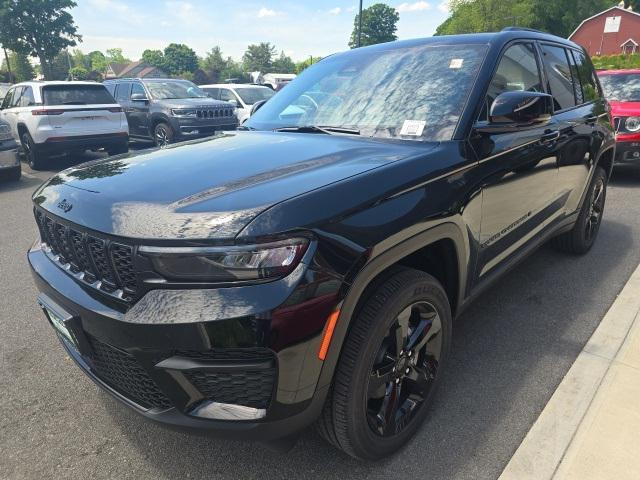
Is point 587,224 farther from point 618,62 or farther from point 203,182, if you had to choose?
point 618,62

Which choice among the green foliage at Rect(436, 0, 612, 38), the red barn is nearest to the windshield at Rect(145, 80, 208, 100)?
the green foliage at Rect(436, 0, 612, 38)

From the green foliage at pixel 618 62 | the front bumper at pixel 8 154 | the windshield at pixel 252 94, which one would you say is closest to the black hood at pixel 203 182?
the front bumper at pixel 8 154

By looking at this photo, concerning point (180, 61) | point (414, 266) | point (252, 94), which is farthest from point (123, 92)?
point (180, 61)

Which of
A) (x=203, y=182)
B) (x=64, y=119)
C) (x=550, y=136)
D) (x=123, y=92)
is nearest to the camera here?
(x=203, y=182)

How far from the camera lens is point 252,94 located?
1283cm

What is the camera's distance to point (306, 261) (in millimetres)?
1552

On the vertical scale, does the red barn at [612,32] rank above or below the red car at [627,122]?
above

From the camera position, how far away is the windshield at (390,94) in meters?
2.46

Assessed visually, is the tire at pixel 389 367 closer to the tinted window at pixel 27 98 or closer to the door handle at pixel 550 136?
the door handle at pixel 550 136

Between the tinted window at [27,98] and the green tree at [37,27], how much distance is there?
44.8 meters

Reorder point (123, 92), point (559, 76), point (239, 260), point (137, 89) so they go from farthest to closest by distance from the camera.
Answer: point (123, 92), point (137, 89), point (559, 76), point (239, 260)

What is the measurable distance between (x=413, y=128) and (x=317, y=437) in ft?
5.18

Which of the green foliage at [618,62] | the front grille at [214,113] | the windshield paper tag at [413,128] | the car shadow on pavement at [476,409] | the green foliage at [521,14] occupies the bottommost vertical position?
the car shadow on pavement at [476,409]

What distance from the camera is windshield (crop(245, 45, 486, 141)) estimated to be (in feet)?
8.05
